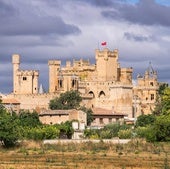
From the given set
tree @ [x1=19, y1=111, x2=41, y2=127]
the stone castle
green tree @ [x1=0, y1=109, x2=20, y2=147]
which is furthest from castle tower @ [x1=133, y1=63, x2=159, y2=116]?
green tree @ [x1=0, y1=109, x2=20, y2=147]

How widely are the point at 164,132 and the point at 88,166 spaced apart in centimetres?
2201

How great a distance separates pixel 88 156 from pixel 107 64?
60.2 m

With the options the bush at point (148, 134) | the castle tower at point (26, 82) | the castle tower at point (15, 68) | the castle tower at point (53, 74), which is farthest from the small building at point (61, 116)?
the castle tower at point (15, 68)

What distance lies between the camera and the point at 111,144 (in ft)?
249

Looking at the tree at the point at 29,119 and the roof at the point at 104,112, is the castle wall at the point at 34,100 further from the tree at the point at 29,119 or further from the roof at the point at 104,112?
the tree at the point at 29,119

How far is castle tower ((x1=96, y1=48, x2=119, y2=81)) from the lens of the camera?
126250mm

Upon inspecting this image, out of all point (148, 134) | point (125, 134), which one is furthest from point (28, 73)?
point (148, 134)

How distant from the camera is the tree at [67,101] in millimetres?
113625

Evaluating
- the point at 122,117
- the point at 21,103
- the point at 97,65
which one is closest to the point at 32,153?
the point at 122,117

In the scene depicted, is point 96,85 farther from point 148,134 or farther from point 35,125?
A: point 148,134

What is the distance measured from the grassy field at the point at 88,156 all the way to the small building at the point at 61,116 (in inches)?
1005

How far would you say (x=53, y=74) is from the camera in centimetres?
12762

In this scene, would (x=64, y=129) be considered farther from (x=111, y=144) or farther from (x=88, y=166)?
(x=88, y=166)

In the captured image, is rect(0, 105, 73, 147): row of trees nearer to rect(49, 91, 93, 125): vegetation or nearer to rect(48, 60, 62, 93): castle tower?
rect(49, 91, 93, 125): vegetation
